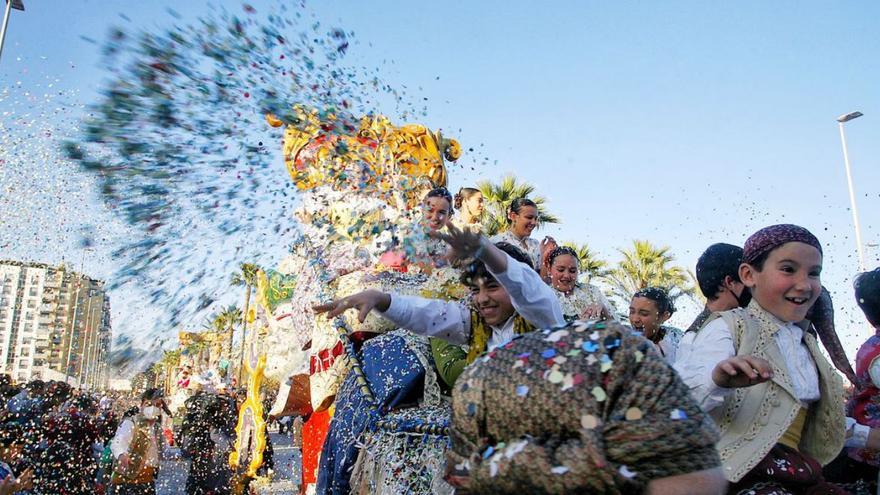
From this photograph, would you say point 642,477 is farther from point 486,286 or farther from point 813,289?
point 486,286

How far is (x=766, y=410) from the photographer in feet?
8.21

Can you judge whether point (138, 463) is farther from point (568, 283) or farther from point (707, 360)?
point (707, 360)

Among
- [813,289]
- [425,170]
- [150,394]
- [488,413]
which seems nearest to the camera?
[488,413]

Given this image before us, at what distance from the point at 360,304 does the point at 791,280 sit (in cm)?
182

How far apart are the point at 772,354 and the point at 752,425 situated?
0.27m

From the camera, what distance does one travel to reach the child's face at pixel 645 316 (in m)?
4.54

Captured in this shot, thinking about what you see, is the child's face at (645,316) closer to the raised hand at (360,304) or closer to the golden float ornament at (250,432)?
the raised hand at (360,304)

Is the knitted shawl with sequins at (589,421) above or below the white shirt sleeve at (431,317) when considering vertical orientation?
below

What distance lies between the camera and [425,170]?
5.50 metres

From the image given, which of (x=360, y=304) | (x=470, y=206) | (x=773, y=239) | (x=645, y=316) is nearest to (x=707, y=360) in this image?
(x=773, y=239)

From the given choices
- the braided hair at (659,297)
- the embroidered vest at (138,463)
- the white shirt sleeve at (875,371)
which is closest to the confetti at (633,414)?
the white shirt sleeve at (875,371)

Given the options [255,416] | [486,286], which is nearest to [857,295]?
[486,286]

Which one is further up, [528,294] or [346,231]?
[346,231]

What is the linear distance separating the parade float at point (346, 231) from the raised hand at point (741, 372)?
2.07 meters
